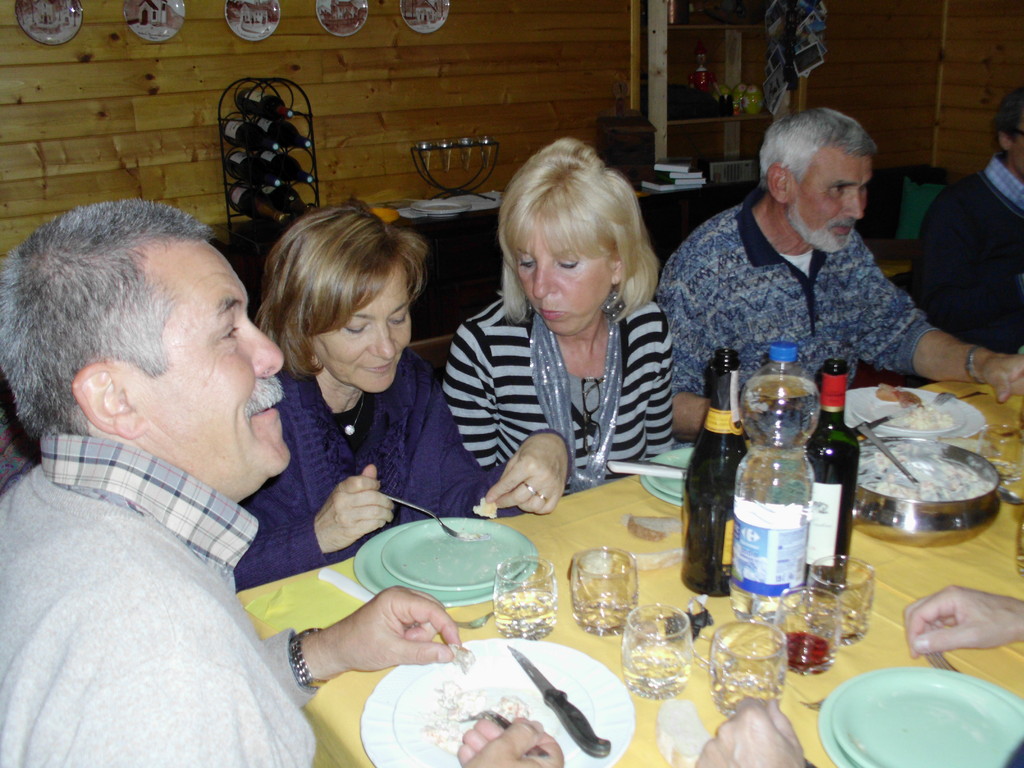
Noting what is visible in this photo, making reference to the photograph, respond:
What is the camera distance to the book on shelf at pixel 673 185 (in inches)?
186

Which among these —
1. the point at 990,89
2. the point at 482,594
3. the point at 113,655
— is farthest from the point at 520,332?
the point at 990,89

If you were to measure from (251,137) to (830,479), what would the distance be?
323 centimetres

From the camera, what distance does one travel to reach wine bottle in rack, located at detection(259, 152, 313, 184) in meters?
3.83

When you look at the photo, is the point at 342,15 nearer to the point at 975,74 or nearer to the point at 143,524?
the point at 143,524

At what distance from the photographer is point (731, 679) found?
43.1 inches

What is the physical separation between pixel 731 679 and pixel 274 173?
3324 millimetres

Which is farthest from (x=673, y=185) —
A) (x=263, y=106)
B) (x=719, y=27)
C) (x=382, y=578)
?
(x=382, y=578)

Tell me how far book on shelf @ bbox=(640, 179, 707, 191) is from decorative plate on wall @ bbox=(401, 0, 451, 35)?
140 cm


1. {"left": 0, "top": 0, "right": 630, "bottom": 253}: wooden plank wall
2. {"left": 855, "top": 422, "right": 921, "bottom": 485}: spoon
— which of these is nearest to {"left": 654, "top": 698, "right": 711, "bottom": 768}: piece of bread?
{"left": 855, "top": 422, "right": 921, "bottom": 485}: spoon

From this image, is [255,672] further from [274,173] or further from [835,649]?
[274,173]

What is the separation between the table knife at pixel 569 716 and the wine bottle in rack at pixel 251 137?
317 centimetres

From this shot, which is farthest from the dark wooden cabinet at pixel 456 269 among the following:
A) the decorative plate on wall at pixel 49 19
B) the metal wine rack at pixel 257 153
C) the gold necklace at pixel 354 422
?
the gold necklace at pixel 354 422

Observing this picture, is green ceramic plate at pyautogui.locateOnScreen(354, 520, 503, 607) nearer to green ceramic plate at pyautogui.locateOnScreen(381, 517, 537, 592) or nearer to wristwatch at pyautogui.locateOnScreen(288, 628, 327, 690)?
green ceramic plate at pyautogui.locateOnScreen(381, 517, 537, 592)

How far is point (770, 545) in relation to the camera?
116cm
